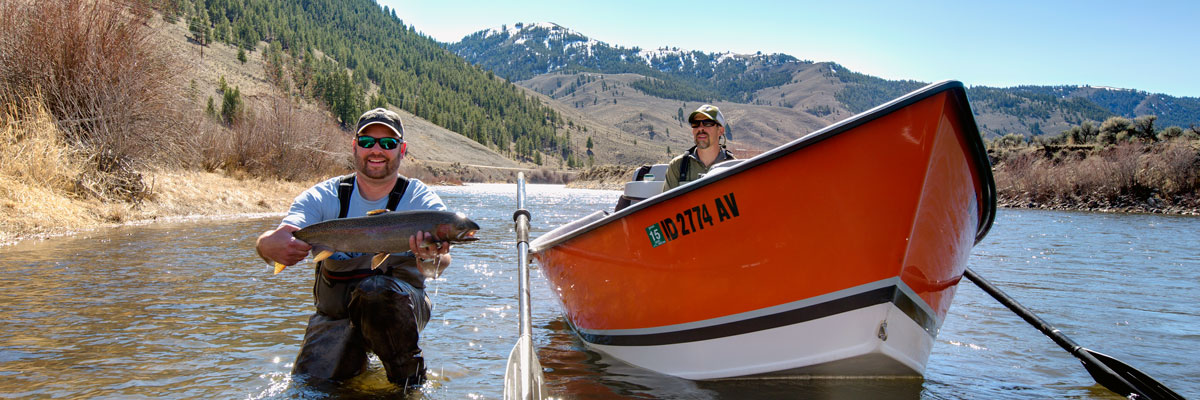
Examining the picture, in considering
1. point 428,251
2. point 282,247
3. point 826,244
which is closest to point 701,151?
point 826,244

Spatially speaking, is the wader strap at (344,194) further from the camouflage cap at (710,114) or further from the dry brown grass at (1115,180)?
the dry brown grass at (1115,180)

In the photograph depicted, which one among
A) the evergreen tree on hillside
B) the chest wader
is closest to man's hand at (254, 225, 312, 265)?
the chest wader

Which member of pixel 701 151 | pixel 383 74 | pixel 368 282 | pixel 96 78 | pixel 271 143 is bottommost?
pixel 368 282

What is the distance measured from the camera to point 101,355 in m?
4.83

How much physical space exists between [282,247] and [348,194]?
72 centimetres

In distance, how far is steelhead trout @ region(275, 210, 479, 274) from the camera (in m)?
3.42

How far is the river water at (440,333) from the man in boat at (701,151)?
1.83m

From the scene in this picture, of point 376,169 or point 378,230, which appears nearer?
point 378,230

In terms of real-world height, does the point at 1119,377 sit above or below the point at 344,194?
below

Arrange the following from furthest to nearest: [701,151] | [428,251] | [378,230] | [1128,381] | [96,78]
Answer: [96,78]
[701,151]
[1128,381]
[428,251]
[378,230]

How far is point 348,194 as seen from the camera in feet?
13.4

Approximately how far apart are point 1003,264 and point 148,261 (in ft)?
43.6

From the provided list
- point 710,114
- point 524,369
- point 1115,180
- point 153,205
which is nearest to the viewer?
point 524,369

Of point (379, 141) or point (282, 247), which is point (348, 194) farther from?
point (282, 247)
